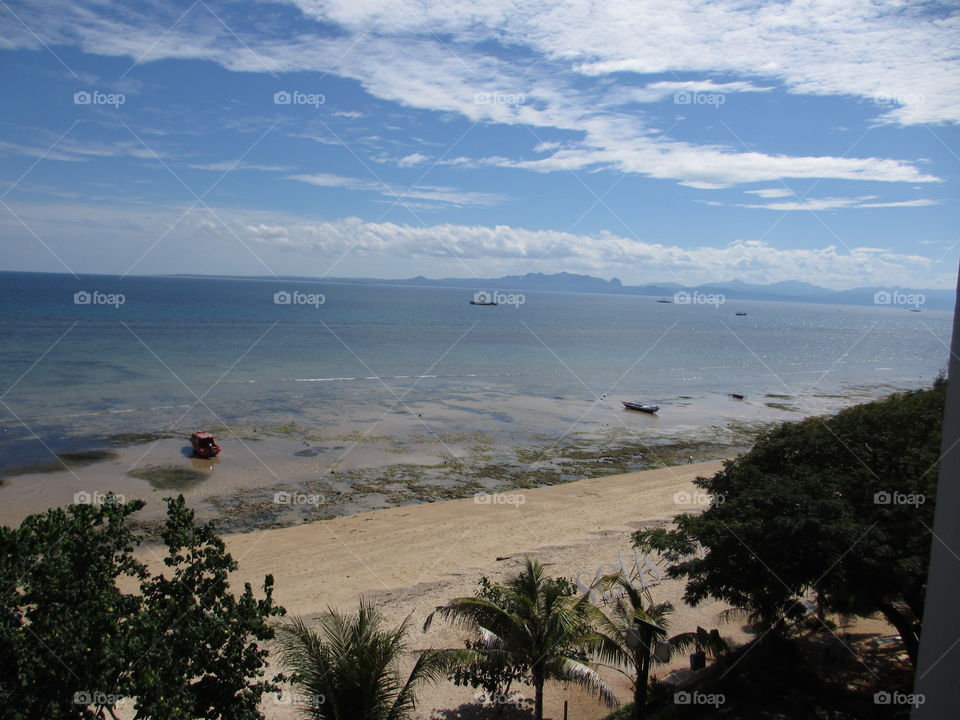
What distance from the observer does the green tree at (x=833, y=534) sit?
10.4m

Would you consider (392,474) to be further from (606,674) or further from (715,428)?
(715,428)

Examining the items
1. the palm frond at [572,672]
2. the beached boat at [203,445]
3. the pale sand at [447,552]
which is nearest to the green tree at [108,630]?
the palm frond at [572,672]

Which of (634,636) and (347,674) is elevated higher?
(634,636)

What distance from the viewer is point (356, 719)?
9016 millimetres

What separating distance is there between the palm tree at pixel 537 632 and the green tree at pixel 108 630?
3.60 m

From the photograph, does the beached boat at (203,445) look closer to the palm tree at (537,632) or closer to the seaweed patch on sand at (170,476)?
the seaweed patch on sand at (170,476)

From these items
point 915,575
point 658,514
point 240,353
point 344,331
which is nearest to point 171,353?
point 240,353

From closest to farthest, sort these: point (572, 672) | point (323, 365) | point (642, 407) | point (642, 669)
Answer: point (572, 672)
point (642, 669)
point (642, 407)
point (323, 365)

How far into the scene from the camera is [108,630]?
7.16 metres

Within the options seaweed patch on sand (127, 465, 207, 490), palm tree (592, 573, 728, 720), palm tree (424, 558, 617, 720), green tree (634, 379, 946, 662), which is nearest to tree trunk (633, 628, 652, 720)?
palm tree (592, 573, 728, 720)

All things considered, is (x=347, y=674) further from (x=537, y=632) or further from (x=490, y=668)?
(x=537, y=632)

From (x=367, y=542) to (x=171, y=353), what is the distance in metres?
46.9

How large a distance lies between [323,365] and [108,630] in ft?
178

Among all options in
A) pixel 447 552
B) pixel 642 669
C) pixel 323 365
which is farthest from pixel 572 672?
pixel 323 365
